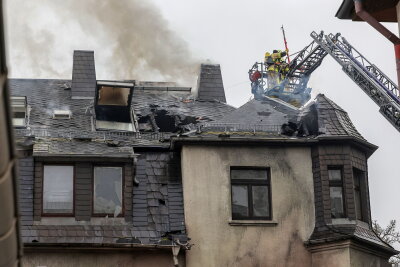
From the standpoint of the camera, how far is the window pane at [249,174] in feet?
81.0

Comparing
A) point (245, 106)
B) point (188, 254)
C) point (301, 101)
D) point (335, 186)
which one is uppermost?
point (301, 101)

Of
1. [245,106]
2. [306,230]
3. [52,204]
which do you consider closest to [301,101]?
[245,106]

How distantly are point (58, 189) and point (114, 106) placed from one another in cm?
459

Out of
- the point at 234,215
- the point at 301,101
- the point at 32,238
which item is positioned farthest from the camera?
the point at 301,101

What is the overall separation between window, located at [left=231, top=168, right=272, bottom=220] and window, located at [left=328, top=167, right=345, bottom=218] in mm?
1655

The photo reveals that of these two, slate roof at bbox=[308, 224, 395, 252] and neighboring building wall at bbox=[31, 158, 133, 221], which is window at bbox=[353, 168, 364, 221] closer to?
slate roof at bbox=[308, 224, 395, 252]

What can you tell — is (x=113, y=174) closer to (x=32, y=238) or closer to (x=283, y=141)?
(x=32, y=238)

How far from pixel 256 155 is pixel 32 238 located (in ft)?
20.5

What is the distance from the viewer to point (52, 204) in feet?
76.5

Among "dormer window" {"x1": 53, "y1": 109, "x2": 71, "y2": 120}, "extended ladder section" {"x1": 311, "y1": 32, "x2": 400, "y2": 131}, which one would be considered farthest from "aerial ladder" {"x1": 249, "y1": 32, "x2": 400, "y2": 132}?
"dormer window" {"x1": 53, "y1": 109, "x2": 71, "y2": 120}

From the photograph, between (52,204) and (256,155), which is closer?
(52,204)

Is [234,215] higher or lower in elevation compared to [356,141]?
lower

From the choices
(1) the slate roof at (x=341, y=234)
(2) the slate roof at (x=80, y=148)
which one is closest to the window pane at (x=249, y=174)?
(1) the slate roof at (x=341, y=234)

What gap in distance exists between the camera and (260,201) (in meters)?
24.4
